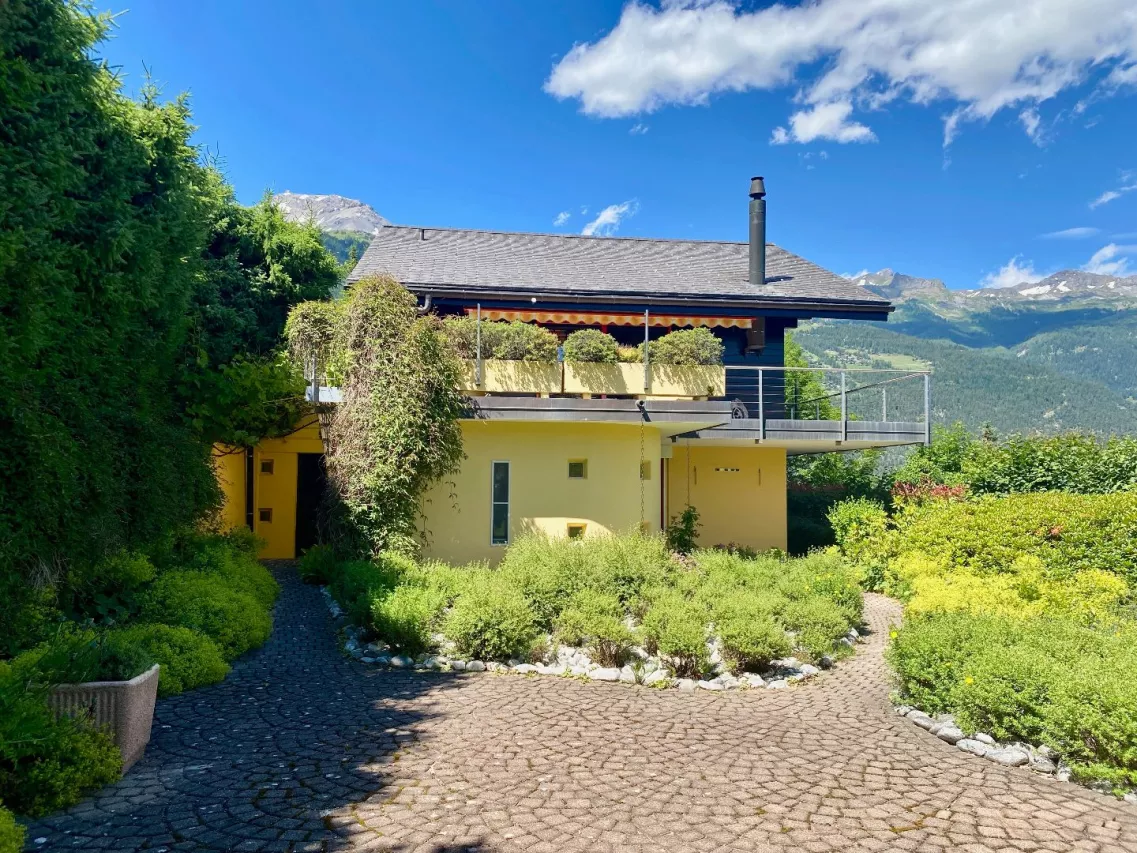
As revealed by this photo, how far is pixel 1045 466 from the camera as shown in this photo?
1630cm

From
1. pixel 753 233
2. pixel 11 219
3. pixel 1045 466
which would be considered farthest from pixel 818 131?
pixel 11 219

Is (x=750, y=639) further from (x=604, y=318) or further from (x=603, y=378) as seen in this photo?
(x=604, y=318)

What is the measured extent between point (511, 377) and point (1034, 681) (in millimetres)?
9017

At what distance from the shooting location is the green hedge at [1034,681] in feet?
16.8

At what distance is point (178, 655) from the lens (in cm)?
707

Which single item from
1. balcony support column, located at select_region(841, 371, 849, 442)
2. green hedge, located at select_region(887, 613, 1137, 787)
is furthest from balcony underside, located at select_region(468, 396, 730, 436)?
green hedge, located at select_region(887, 613, 1137, 787)

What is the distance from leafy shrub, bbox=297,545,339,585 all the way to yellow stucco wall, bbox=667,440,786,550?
915 centimetres

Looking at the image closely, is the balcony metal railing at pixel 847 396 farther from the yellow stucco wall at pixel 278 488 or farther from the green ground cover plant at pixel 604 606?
the yellow stucco wall at pixel 278 488

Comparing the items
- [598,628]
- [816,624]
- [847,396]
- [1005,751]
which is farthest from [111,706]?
[847,396]

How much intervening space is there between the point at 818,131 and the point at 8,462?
4697 cm

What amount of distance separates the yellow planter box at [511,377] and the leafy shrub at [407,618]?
14.8ft

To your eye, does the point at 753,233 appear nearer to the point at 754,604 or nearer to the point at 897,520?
the point at 897,520

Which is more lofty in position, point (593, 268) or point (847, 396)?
point (593, 268)

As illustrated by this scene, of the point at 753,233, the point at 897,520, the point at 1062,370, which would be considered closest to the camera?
the point at 897,520
